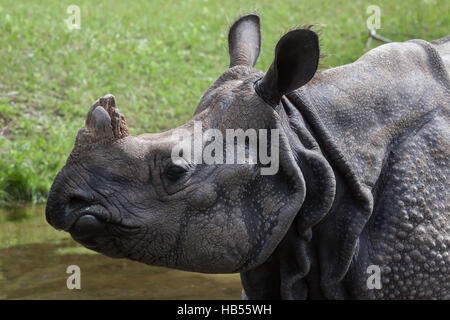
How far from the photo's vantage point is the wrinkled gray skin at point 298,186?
3119mm

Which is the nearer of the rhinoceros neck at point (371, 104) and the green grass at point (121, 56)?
the rhinoceros neck at point (371, 104)

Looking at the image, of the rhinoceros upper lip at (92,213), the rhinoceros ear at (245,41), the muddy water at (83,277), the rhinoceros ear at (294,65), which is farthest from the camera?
the muddy water at (83,277)

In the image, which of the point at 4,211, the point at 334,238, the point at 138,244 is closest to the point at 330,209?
the point at 334,238

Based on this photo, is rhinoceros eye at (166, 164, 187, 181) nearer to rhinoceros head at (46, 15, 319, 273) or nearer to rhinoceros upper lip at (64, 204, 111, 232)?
rhinoceros head at (46, 15, 319, 273)

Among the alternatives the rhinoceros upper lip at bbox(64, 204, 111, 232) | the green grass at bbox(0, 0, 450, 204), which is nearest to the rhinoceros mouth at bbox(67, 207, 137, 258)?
the rhinoceros upper lip at bbox(64, 204, 111, 232)

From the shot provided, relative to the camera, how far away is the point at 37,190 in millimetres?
8828

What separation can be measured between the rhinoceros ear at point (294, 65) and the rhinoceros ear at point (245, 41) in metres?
0.55

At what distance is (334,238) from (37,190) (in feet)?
19.5

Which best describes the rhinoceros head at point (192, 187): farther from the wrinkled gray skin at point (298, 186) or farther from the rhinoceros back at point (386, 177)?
the rhinoceros back at point (386, 177)

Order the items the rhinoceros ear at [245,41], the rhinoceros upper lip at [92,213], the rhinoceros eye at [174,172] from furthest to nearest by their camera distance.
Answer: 1. the rhinoceros ear at [245,41]
2. the rhinoceros eye at [174,172]
3. the rhinoceros upper lip at [92,213]

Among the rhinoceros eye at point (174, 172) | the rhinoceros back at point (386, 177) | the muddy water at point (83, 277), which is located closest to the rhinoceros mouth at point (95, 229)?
the rhinoceros eye at point (174, 172)

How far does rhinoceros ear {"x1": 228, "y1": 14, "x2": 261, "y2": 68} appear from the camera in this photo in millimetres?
3897

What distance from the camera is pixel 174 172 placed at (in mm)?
3188

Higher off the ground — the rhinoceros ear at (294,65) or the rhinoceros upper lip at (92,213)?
the rhinoceros ear at (294,65)
